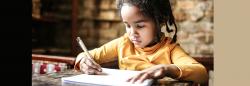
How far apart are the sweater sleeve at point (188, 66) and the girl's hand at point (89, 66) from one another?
0.99ft

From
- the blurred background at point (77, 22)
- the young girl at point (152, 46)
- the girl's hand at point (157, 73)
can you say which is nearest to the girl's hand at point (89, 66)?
the young girl at point (152, 46)

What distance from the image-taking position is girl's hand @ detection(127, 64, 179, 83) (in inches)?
56.9

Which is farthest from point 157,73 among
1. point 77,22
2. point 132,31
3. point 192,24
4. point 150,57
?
point 77,22

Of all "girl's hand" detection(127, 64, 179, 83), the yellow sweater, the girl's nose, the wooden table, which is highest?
the girl's nose

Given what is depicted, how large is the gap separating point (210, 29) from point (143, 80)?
4.05 ft

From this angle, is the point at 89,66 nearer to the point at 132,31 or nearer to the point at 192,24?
the point at 132,31

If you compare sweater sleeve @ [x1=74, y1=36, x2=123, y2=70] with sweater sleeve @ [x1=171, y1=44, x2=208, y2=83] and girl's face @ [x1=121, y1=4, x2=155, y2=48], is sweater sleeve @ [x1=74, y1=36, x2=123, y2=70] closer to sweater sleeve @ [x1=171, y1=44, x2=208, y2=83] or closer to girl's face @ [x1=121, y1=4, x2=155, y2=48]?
girl's face @ [x1=121, y1=4, x2=155, y2=48]

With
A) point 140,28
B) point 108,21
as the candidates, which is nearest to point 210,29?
point 108,21

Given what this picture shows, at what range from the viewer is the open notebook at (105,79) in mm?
1437

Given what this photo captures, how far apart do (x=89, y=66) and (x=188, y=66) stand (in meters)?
0.40

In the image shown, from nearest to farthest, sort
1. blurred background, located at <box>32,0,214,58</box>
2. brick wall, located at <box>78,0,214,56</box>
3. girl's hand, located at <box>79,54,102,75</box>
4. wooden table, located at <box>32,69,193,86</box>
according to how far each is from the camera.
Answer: wooden table, located at <box>32,69,193,86</box> → girl's hand, located at <box>79,54,102,75</box> → brick wall, located at <box>78,0,214,56</box> → blurred background, located at <box>32,0,214,58</box>

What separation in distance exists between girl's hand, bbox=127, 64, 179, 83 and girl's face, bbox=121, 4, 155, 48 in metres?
0.12

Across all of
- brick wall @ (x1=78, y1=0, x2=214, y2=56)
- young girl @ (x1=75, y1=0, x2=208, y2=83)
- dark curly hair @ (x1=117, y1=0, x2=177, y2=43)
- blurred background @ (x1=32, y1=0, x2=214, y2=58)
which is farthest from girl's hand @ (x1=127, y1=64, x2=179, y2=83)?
blurred background @ (x1=32, y1=0, x2=214, y2=58)

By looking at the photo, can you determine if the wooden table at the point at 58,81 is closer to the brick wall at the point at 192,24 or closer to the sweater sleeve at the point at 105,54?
the sweater sleeve at the point at 105,54
